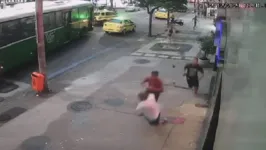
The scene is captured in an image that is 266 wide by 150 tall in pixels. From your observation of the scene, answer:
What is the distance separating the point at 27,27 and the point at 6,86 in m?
3.58

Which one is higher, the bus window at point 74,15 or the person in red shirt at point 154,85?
the bus window at point 74,15

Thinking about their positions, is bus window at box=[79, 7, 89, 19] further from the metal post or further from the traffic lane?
the metal post

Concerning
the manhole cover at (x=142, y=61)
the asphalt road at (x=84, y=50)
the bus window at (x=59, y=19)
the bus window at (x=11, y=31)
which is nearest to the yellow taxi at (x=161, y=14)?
the asphalt road at (x=84, y=50)

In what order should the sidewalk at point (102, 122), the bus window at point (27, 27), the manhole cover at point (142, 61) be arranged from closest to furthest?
the sidewalk at point (102, 122)
the bus window at point (27, 27)
the manhole cover at point (142, 61)

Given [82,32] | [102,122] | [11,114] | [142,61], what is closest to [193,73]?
[102,122]

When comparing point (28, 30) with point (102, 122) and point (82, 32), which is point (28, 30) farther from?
point (82, 32)

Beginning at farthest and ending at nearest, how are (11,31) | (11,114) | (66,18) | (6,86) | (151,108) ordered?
(66,18) → (11,31) → (6,86) → (11,114) → (151,108)

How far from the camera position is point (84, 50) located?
67.7 ft

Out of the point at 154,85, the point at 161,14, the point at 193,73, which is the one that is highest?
the point at 161,14

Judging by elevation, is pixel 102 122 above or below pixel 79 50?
below

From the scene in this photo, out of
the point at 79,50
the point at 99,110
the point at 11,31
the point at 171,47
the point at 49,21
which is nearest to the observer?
the point at 99,110

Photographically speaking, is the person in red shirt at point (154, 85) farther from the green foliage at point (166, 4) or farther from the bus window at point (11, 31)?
the green foliage at point (166, 4)

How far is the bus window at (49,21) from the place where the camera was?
56.4ft

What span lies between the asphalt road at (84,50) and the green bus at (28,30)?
57 cm
